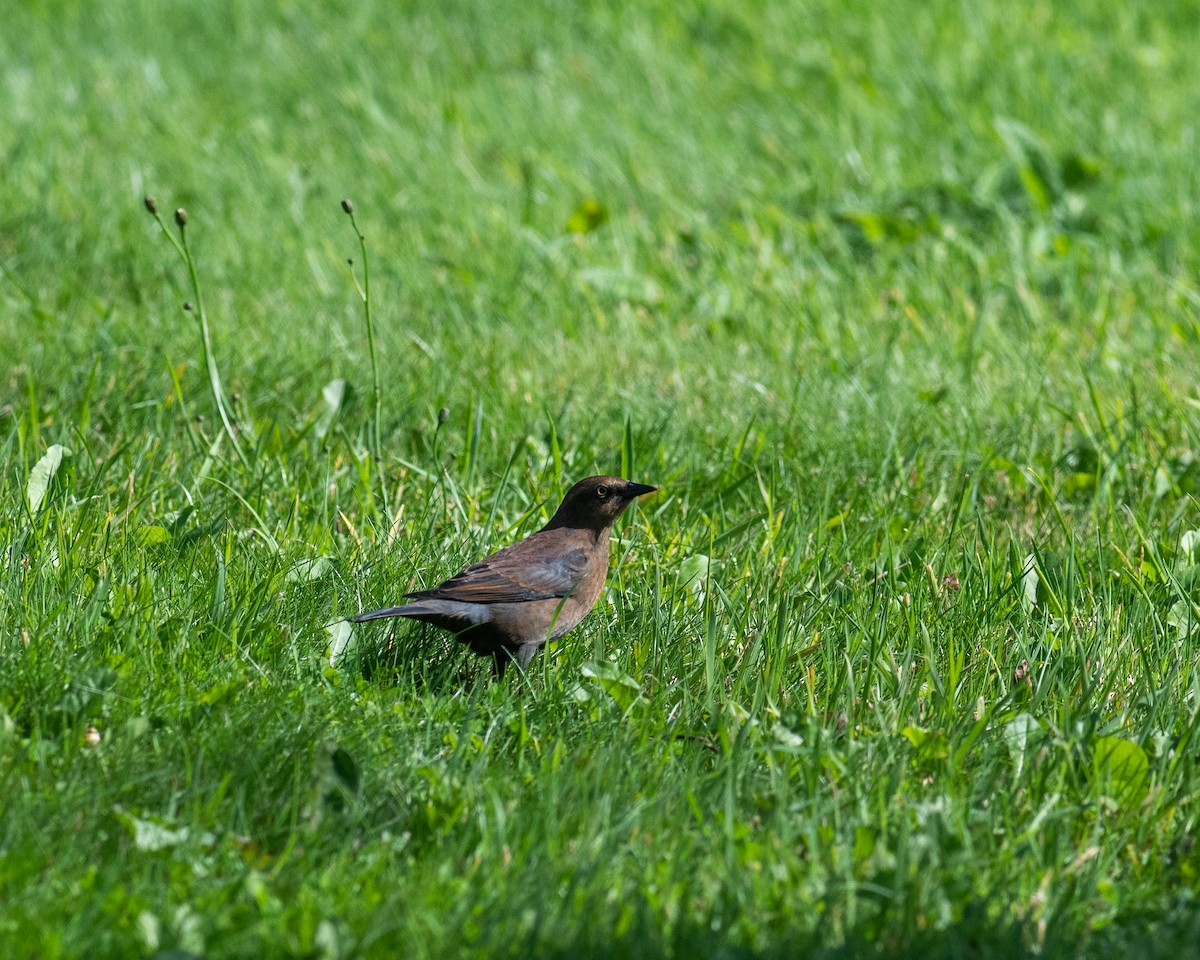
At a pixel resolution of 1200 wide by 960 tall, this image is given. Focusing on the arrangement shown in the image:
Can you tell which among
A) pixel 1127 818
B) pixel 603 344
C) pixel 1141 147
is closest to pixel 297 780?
pixel 1127 818

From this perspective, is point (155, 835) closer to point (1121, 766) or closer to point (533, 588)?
point (533, 588)

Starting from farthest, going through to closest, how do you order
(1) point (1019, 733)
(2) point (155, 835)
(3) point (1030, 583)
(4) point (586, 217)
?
1. (4) point (586, 217)
2. (3) point (1030, 583)
3. (1) point (1019, 733)
4. (2) point (155, 835)

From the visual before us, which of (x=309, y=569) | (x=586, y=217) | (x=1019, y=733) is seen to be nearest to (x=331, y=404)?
(x=309, y=569)

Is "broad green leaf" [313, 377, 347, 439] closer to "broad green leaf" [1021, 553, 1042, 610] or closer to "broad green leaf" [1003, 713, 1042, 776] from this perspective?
"broad green leaf" [1021, 553, 1042, 610]

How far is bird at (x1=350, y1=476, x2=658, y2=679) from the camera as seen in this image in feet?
11.7

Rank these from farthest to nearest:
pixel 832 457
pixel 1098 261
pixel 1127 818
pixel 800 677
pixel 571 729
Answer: pixel 1098 261 → pixel 832 457 → pixel 800 677 → pixel 571 729 → pixel 1127 818

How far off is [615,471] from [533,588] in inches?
46.7

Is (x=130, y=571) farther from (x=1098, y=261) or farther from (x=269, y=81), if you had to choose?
(x=269, y=81)

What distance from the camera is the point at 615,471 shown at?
489cm

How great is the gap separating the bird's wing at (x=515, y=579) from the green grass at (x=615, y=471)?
0.17 metres

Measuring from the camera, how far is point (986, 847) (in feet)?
9.54

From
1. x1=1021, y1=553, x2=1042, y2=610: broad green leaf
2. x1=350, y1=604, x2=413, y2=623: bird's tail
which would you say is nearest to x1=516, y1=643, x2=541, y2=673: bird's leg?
x1=350, y1=604, x2=413, y2=623: bird's tail

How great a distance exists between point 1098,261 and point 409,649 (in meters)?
4.66

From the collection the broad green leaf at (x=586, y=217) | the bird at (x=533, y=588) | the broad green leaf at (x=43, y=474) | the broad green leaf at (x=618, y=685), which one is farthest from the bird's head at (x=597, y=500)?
the broad green leaf at (x=586, y=217)
